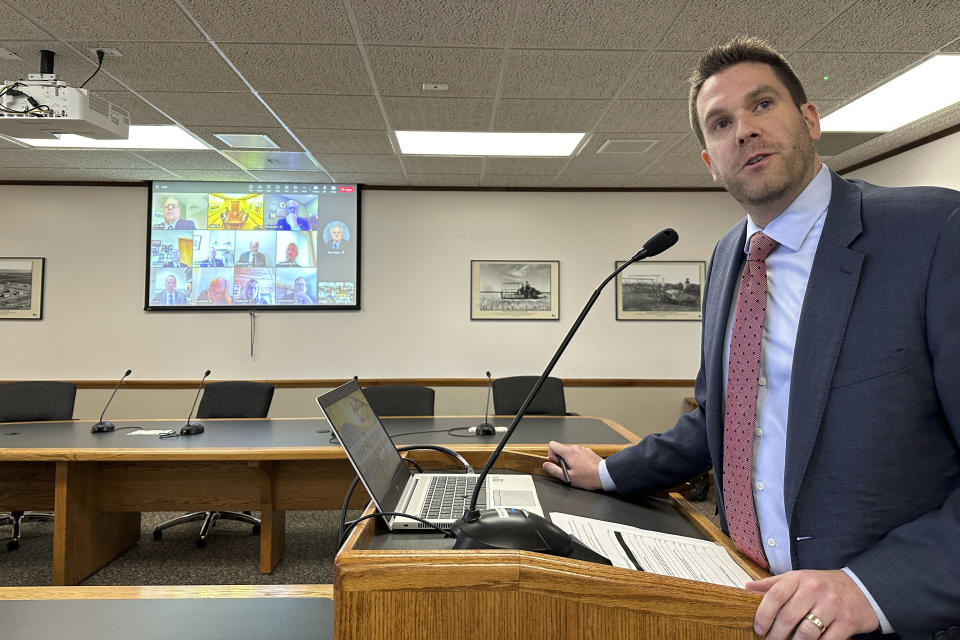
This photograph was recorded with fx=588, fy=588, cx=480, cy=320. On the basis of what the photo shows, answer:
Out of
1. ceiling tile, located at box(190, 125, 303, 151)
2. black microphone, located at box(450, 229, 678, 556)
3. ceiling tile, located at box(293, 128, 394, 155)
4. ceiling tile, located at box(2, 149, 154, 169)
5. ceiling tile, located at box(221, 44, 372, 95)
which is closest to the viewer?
black microphone, located at box(450, 229, 678, 556)

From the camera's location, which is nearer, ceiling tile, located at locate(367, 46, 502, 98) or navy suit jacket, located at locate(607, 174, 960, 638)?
navy suit jacket, located at locate(607, 174, 960, 638)

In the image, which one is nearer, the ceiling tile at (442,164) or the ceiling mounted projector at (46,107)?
the ceiling mounted projector at (46,107)

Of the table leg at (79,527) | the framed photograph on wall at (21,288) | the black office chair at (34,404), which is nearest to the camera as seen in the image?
the table leg at (79,527)

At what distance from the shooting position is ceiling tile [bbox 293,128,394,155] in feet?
14.1

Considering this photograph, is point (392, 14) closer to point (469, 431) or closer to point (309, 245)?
point (469, 431)

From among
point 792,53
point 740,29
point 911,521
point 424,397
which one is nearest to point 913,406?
point 911,521

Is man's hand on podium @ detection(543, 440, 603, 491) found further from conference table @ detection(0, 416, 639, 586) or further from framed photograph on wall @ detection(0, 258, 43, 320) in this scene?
framed photograph on wall @ detection(0, 258, 43, 320)

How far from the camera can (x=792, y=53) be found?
301 cm

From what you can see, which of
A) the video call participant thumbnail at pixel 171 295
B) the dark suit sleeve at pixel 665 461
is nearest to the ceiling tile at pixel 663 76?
the dark suit sleeve at pixel 665 461

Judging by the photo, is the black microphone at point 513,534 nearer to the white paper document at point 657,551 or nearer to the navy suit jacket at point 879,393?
the white paper document at point 657,551

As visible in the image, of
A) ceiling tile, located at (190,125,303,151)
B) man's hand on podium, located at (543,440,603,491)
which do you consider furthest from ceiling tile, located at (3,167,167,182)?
man's hand on podium, located at (543,440,603,491)

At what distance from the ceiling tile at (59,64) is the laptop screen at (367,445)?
2.99m

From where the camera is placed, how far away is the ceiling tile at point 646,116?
3.74 meters

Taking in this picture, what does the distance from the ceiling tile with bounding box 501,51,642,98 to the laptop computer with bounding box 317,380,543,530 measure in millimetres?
2465
